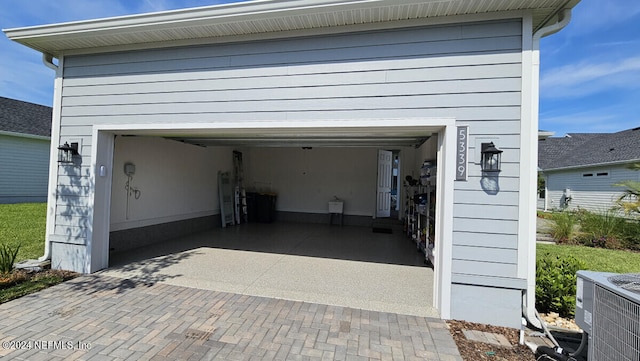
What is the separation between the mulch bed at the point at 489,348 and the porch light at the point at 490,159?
5.42 feet

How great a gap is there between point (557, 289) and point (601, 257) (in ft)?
12.5

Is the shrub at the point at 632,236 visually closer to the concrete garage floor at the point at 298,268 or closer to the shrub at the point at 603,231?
the shrub at the point at 603,231

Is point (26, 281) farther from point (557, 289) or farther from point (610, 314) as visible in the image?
point (557, 289)

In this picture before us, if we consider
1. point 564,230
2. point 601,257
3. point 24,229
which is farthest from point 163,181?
point 564,230

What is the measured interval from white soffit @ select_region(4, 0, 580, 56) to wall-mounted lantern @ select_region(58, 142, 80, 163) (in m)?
1.44

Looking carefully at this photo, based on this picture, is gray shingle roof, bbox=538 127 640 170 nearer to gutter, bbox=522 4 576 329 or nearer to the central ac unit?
gutter, bbox=522 4 576 329

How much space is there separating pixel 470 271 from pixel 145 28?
485cm

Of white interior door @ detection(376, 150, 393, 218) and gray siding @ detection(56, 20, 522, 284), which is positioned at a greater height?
gray siding @ detection(56, 20, 522, 284)

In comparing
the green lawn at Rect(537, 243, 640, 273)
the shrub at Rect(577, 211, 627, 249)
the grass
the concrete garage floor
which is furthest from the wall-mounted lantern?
the shrub at Rect(577, 211, 627, 249)

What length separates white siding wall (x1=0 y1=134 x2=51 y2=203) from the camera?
1047 cm

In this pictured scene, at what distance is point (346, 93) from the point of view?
3.28 meters

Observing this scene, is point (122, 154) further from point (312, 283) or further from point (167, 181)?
point (312, 283)

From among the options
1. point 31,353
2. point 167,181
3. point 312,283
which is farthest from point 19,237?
point 312,283

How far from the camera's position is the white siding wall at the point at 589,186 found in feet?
35.9
